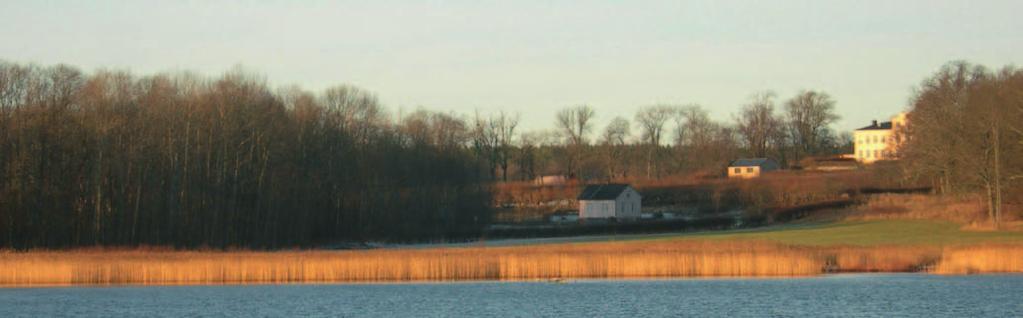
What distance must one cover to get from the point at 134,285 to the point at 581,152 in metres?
101

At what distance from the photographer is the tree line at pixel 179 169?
2339 inches

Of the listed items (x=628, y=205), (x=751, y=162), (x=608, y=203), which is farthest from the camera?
(x=751, y=162)

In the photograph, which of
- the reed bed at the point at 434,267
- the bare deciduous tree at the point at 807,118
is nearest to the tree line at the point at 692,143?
the bare deciduous tree at the point at 807,118

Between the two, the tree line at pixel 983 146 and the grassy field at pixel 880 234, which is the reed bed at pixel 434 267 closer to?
the grassy field at pixel 880 234

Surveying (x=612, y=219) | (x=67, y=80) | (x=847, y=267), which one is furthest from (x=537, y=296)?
(x=612, y=219)

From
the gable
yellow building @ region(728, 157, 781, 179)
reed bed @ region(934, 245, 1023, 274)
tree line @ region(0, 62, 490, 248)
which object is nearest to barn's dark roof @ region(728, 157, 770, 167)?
yellow building @ region(728, 157, 781, 179)

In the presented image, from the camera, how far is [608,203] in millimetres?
102000

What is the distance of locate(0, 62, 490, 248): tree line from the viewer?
5941 cm

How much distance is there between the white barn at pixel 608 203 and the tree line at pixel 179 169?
64.9 feet

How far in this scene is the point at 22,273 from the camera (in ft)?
137

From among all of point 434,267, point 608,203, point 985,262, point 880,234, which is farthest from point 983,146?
point 608,203

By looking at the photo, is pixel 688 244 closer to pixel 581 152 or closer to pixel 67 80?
pixel 67 80

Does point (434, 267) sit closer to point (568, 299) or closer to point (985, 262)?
point (568, 299)

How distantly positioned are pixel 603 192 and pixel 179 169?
45.7m
